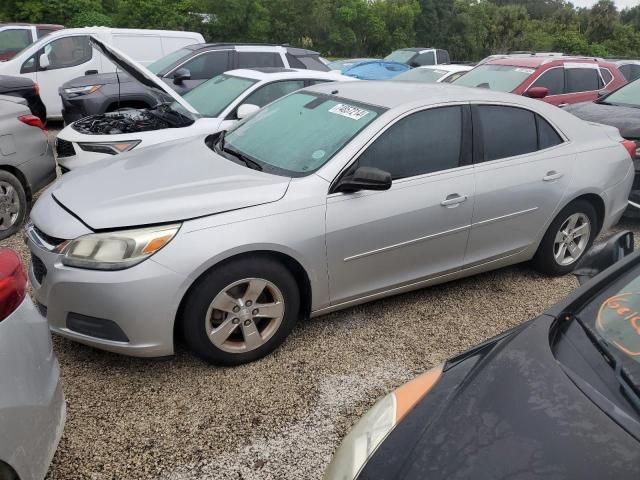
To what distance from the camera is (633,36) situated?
38.9 meters

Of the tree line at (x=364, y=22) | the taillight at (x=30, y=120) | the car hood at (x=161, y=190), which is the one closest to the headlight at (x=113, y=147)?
the taillight at (x=30, y=120)

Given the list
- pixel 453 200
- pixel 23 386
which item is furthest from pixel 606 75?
pixel 23 386

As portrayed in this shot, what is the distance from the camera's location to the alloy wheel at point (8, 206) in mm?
4852

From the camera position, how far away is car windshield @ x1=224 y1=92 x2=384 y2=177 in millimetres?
3404

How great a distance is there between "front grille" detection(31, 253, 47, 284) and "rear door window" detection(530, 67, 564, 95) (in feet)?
24.0

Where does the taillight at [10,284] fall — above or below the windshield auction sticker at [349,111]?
below

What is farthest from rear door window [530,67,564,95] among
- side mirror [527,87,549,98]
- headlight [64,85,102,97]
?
headlight [64,85,102,97]

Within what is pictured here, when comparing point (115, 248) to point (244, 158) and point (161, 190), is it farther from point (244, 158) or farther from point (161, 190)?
point (244, 158)

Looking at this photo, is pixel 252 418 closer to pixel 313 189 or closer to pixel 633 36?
pixel 313 189

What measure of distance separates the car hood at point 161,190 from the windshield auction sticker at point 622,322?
5.75 ft

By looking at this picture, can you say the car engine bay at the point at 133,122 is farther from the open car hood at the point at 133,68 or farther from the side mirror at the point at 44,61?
the side mirror at the point at 44,61

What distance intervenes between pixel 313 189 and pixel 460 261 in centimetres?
130

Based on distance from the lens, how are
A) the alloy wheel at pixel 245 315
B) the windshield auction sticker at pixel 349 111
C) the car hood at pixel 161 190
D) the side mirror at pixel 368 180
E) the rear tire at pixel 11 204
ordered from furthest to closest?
the rear tire at pixel 11 204, the windshield auction sticker at pixel 349 111, the side mirror at pixel 368 180, the alloy wheel at pixel 245 315, the car hood at pixel 161 190

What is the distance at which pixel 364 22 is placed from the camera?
35469mm
